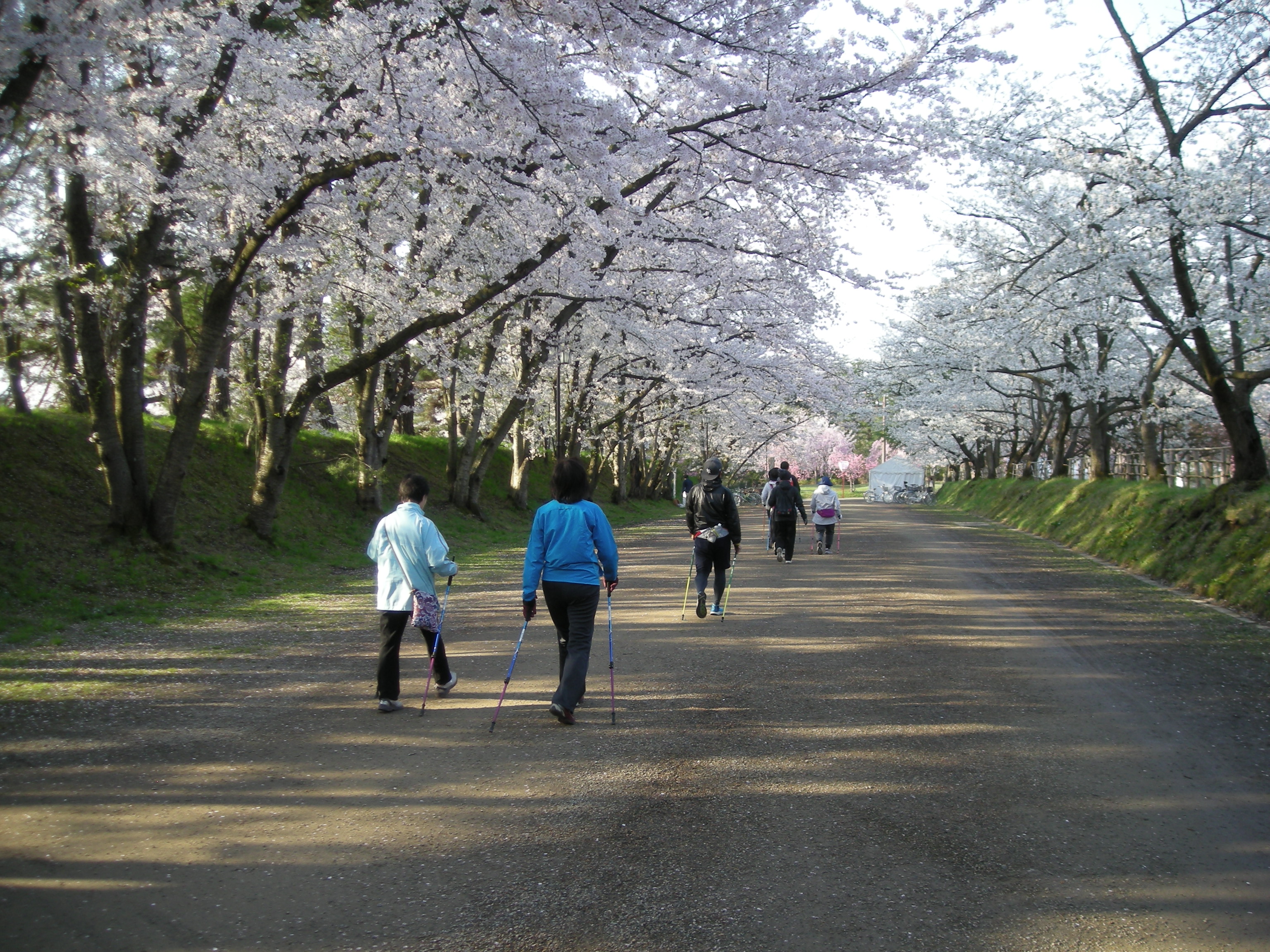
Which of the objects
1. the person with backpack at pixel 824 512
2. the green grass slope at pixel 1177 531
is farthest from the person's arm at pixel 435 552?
the person with backpack at pixel 824 512

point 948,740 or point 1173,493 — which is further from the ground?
point 1173,493

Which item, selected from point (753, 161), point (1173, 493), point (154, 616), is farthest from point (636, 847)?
point (1173, 493)

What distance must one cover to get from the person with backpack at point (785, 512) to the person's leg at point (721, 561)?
20.4ft

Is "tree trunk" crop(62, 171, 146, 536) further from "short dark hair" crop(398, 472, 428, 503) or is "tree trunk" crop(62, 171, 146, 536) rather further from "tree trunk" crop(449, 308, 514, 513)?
"tree trunk" crop(449, 308, 514, 513)

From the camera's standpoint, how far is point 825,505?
66.6 feet

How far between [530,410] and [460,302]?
47.9ft

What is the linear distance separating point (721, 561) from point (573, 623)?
478 centimetres

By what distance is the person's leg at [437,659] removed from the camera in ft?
23.3

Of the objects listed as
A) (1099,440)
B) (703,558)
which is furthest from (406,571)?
(1099,440)

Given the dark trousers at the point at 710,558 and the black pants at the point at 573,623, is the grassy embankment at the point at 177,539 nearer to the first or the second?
the black pants at the point at 573,623

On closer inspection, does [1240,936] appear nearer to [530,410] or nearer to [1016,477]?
[530,410]

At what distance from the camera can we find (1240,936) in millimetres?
3449

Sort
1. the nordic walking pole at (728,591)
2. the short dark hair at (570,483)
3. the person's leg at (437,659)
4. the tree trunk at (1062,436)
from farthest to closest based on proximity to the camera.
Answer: the tree trunk at (1062,436) → the nordic walking pole at (728,591) → the person's leg at (437,659) → the short dark hair at (570,483)

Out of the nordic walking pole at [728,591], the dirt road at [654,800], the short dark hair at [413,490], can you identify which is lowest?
the dirt road at [654,800]
